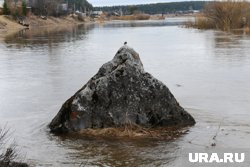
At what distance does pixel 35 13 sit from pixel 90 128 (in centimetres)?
9791

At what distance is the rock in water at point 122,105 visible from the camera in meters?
10.1

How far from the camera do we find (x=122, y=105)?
33.4ft

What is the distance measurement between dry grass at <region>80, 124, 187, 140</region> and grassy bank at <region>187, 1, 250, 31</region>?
39.6 m

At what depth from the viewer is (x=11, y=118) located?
445 inches

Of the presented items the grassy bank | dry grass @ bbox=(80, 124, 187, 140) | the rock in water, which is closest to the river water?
dry grass @ bbox=(80, 124, 187, 140)

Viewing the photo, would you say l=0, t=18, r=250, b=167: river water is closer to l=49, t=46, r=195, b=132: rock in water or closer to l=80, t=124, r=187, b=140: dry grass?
l=80, t=124, r=187, b=140: dry grass

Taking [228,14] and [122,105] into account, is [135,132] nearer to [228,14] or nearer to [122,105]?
[122,105]

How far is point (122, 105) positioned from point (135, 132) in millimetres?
723

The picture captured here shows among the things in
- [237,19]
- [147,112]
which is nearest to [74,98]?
[147,112]

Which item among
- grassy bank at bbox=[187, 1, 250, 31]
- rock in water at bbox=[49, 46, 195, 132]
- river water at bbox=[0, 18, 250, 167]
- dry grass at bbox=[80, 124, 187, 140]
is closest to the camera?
river water at bbox=[0, 18, 250, 167]

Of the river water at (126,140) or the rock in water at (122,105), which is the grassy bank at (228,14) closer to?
the river water at (126,140)

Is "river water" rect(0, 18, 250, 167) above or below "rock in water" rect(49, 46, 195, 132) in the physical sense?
below

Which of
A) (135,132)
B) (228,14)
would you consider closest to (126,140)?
(135,132)

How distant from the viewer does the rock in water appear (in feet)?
33.0
